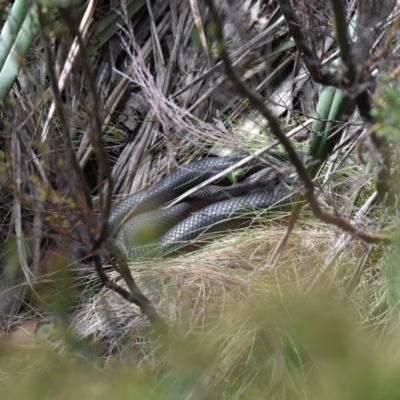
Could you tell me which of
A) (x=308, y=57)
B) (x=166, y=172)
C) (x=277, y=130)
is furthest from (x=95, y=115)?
(x=166, y=172)

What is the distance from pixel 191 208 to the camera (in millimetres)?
3957

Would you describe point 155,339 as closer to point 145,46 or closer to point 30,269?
point 30,269

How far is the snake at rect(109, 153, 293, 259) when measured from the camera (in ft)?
11.6

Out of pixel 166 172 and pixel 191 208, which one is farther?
pixel 166 172

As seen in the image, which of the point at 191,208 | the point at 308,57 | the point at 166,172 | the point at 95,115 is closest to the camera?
the point at 95,115

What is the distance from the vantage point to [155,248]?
11.6 feet

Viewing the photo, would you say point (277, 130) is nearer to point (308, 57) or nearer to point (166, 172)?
point (308, 57)

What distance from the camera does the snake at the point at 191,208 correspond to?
3.54 meters

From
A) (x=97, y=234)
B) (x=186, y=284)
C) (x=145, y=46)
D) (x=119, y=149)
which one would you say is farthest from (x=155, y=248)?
(x=97, y=234)

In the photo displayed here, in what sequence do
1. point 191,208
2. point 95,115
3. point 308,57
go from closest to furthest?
point 95,115 < point 308,57 < point 191,208

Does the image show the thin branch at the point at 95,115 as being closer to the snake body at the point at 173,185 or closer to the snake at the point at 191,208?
the snake at the point at 191,208


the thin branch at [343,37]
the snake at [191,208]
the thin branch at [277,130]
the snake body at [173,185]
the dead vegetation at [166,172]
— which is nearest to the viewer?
the thin branch at [277,130]

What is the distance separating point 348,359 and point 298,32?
96cm

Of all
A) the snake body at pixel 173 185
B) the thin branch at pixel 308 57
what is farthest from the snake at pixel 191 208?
the thin branch at pixel 308 57
